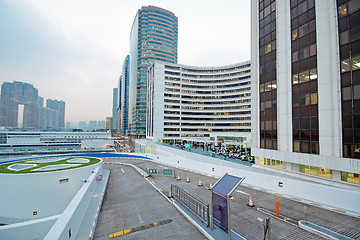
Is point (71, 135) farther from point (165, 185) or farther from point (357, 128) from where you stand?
point (357, 128)

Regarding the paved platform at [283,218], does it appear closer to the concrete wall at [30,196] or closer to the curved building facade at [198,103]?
the concrete wall at [30,196]

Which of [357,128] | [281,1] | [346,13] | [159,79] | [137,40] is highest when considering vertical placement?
[137,40]

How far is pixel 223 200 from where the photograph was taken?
751 centimetres

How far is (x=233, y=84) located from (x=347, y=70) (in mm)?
75089

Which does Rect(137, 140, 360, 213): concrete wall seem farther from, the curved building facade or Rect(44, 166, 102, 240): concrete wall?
the curved building facade

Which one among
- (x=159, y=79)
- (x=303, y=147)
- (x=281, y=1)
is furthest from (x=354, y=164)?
(x=159, y=79)

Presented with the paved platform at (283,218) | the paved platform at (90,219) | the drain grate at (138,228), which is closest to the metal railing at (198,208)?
the paved platform at (283,218)

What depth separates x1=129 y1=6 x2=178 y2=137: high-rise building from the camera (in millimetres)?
108856

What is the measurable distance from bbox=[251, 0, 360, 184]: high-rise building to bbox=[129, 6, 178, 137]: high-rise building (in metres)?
87.5


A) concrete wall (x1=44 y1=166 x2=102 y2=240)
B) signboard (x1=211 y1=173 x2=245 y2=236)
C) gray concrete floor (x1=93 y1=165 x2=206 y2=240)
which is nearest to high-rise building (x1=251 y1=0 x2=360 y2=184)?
signboard (x1=211 y1=173 x2=245 y2=236)

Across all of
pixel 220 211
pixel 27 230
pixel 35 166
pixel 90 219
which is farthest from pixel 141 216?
pixel 35 166

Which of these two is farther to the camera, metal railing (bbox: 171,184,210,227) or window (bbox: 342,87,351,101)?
window (bbox: 342,87,351,101)

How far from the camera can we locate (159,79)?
83.3 meters

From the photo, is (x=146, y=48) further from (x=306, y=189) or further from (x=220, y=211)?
(x=220, y=211)
